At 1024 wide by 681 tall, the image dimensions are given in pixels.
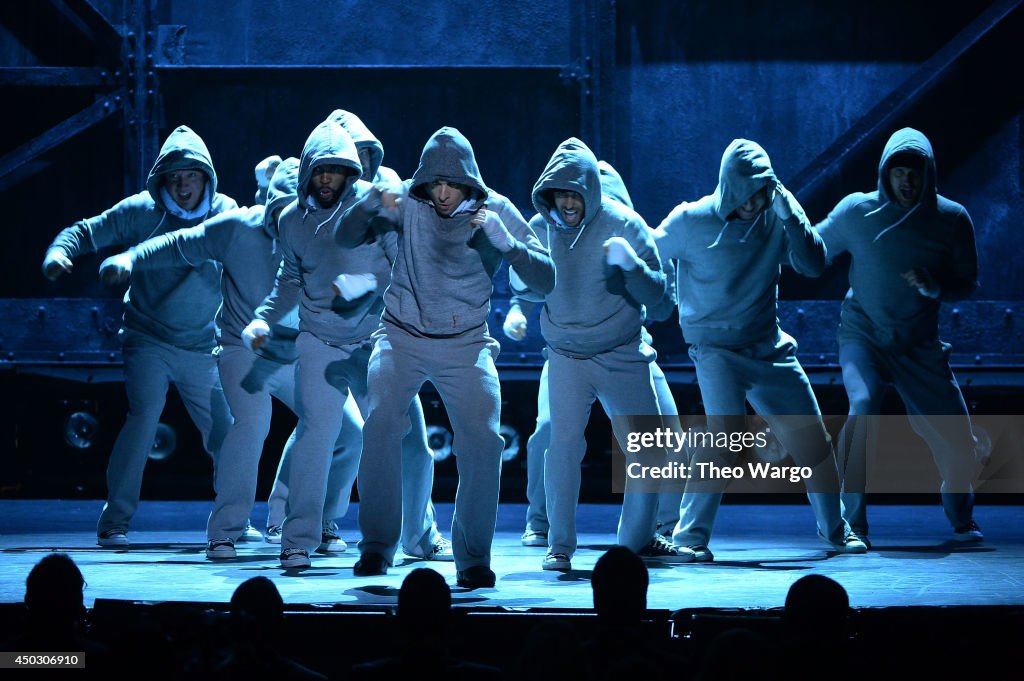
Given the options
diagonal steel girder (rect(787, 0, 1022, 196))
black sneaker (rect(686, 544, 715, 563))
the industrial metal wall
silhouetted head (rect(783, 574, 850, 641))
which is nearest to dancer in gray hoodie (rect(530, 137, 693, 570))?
black sneaker (rect(686, 544, 715, 563))

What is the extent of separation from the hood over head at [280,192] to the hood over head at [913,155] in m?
2.87

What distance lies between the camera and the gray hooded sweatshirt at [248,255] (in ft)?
18.8

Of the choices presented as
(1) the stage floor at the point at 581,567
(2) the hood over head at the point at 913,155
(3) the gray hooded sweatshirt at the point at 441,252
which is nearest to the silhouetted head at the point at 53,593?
(1) the stage floor at the point at 581,567

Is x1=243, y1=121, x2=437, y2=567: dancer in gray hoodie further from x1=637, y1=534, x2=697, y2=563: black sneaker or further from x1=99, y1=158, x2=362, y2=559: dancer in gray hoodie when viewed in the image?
x1=637, y1=534, x2=697, y2=563: black sneaker

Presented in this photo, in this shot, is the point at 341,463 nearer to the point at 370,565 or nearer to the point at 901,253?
the point at 370,565

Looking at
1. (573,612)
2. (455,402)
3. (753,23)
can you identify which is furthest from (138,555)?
(753,23)

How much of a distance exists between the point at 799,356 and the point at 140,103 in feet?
15.2

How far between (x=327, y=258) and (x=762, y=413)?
6.95 feet

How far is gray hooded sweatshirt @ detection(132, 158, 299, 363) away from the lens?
5738 millimetres

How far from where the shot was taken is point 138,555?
227 inches

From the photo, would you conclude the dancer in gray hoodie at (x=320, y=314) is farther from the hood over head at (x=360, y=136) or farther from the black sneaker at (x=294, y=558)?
the hood over head at (x=360, y=136)

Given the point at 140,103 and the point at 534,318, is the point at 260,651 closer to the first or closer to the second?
the point at 534,318

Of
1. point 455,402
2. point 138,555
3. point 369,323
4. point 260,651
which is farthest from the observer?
point 138,555

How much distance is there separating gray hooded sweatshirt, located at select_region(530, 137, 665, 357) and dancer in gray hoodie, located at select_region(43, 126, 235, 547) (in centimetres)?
192
